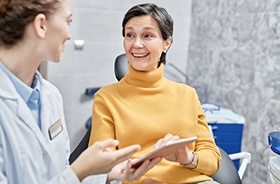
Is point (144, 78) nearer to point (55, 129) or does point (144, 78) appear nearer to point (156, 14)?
point (156, 14)

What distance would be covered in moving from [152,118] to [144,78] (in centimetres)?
17

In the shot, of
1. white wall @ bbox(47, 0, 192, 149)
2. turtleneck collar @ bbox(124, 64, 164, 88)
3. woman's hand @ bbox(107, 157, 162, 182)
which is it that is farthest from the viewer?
white wall @ bbox(47, 0, 192, 149)

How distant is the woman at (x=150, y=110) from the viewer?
1288 mm

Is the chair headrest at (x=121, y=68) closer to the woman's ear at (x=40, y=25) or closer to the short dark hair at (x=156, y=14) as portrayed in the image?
the short dark hair at (x=156, y=14)

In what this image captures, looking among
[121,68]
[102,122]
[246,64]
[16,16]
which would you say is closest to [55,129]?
[102,122]

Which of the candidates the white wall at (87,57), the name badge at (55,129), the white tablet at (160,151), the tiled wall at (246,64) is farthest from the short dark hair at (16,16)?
the white wall at (87,57)

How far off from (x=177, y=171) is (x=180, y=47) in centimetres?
168

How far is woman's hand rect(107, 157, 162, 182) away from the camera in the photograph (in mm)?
1002

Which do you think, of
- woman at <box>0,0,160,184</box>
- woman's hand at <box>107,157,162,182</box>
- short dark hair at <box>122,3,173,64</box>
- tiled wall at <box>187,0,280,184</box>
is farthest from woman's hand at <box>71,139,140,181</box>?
tiled wall at <box>187,0,280,184</box>

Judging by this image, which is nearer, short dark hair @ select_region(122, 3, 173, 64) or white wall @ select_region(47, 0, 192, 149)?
short dark hair @ select_region(122, 3, 173, 64)

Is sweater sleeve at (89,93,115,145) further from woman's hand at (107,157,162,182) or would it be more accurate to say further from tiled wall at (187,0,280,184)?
tiled wall at (187,0,280,184)

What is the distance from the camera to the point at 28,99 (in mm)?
975

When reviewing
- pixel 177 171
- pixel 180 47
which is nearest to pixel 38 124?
pixel 177 171

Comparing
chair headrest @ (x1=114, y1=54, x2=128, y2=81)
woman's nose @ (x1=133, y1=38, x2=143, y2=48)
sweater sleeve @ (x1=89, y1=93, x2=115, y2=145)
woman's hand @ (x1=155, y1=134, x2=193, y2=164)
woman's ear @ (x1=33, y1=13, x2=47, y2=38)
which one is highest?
woman's ear @ (x1=33, y1=13, x2=47, y2=38)
